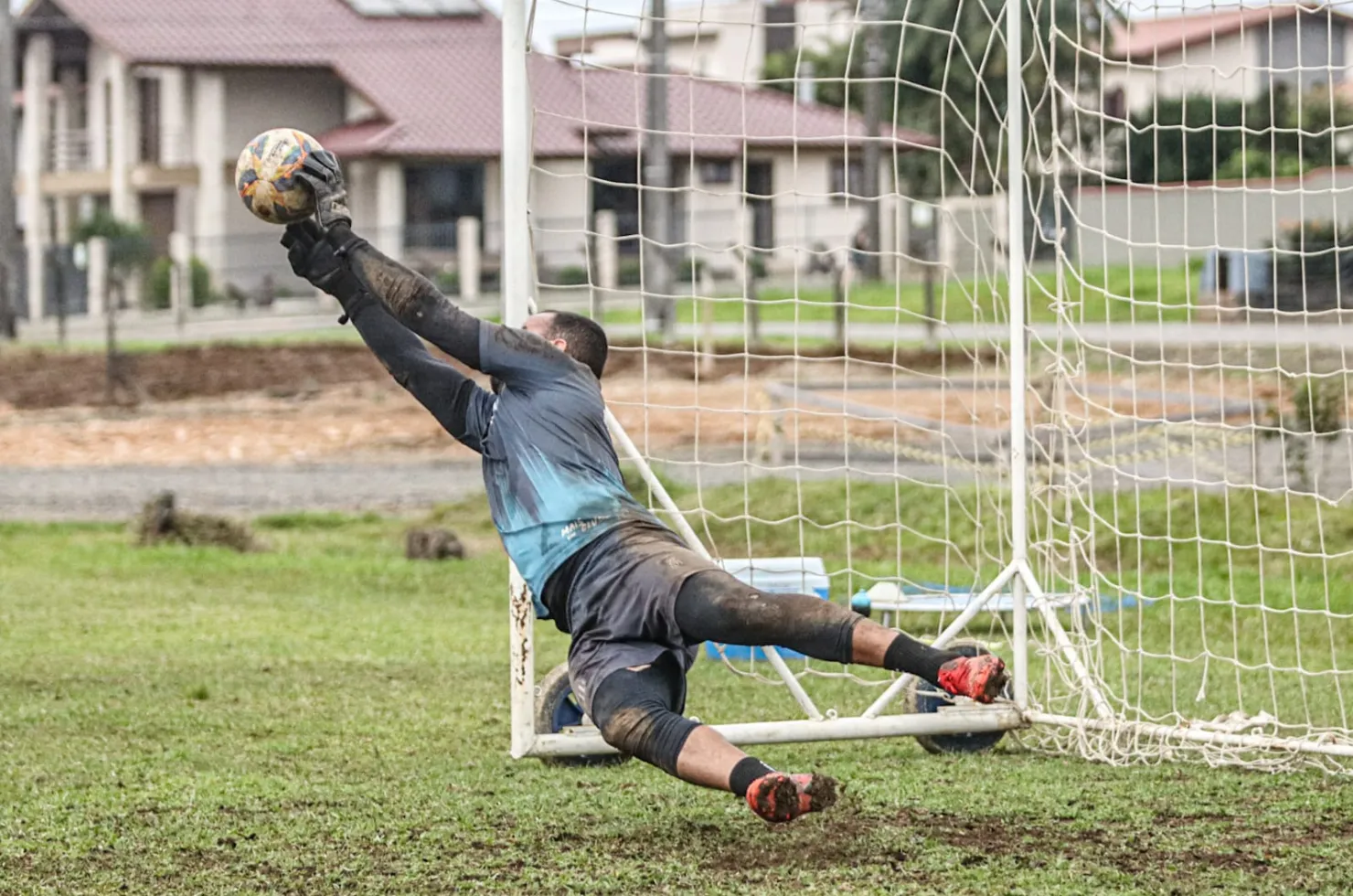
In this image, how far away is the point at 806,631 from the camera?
230 inches

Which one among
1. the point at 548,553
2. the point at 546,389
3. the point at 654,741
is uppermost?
the point at 546,389

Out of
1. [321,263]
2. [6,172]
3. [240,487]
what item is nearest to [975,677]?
[321,263]

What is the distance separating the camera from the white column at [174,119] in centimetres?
5184

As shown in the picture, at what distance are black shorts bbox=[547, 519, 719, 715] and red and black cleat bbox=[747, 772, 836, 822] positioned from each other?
858 millimetres

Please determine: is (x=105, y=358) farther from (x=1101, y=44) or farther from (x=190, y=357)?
(x=1101, y=44)

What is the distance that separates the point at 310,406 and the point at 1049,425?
20.6 meters

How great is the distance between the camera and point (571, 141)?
44.4 metres

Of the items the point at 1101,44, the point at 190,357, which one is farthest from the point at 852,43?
the point at 190,357

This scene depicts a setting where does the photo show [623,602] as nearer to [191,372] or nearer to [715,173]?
[191,372]

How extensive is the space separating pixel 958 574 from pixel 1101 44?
4832mm

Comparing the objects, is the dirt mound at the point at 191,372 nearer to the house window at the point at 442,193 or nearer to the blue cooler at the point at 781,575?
the house window at the point at 442,193

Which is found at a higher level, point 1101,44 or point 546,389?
point 1101,44

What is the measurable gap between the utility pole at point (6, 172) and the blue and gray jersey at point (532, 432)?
32.0 metres

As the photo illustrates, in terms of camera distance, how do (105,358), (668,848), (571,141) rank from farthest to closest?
(571,141) < (105,358) < (668,848)
